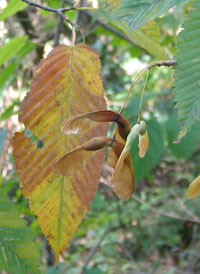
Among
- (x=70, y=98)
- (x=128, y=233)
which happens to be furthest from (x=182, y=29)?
(x=128, y=233)

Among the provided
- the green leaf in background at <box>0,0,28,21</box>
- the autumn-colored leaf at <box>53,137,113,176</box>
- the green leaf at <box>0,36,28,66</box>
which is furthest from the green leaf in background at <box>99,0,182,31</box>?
the green leaf at <box>0,36,28,66</box>

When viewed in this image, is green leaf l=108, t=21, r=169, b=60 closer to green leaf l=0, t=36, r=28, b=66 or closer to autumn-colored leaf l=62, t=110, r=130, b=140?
autumn-colored leaf l=62, t=110, r=130, b=140

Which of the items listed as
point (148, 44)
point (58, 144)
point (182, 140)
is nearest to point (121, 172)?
point (58, 144)

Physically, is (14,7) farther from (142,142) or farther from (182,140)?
(182,140)

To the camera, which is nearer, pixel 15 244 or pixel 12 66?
pixel 15 244

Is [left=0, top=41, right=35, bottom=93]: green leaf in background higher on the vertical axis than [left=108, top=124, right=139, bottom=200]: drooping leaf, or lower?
higher

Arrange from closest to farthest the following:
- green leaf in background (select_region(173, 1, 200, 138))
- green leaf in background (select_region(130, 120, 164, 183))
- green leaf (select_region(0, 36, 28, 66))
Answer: green leaf in background (select_region(173, 1, 200, 138))
green leaf (select_region(0, 36, 28, 66))
green leaf in background (select_region(130, 120, 164, 183))

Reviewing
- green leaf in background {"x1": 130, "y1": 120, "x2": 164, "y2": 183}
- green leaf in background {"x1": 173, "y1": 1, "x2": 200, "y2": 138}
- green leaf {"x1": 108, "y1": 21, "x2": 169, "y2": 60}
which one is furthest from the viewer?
green leaf in background {"x1": 130, "y1": 120, "x2": 164, "y2": 183}
